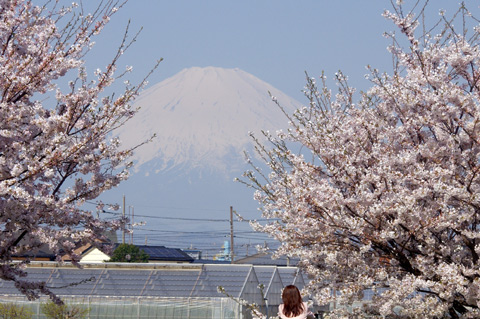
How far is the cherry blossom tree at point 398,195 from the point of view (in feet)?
30.5

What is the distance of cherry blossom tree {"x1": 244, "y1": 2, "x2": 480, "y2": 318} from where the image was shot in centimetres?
928

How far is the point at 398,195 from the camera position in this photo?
9.22m

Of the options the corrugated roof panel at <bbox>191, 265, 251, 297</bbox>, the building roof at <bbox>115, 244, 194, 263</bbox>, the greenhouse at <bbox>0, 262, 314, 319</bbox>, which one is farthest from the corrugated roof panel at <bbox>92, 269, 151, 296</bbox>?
the building roof at <bbox>115, 244, 194, 263</bbox>

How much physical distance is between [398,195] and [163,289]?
21.0 meters

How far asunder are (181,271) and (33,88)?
20.9 m

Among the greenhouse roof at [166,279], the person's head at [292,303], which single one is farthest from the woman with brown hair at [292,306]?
the greenhouse roof at [166,279]

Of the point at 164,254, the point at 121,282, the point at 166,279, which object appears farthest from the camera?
the point at 164,254

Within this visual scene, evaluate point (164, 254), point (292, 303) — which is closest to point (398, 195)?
point (292, 303)

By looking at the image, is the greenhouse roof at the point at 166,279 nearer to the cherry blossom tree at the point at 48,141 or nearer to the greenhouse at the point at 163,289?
the greenhouse at the point at 163,289

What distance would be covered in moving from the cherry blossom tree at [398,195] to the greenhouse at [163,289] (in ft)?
48.1

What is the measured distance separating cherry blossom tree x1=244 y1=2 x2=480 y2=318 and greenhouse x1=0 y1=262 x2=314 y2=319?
14.7 metres

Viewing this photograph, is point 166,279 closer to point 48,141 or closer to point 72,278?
point 72,278

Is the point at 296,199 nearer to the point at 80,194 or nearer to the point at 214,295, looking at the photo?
the point at 80,194

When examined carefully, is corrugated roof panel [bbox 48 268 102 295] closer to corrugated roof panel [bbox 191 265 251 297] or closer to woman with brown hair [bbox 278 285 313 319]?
corrugated roof panel [bbox 191 265 251 297]
